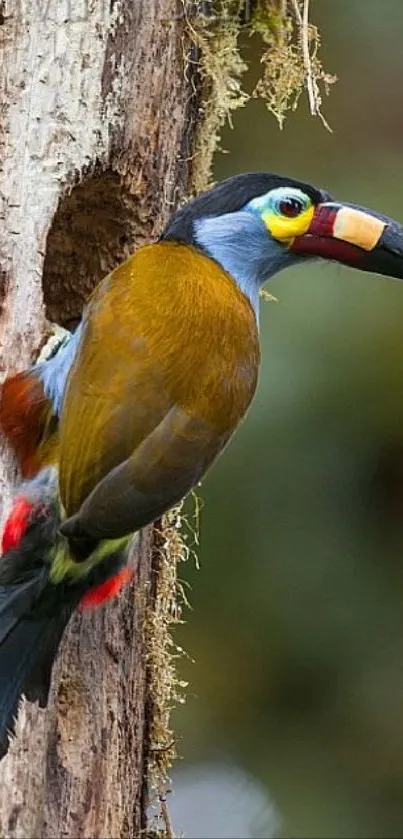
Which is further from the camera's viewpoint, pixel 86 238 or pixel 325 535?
pixel 325 535

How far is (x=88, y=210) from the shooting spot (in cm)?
311

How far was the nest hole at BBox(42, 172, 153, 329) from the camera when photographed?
121 inches

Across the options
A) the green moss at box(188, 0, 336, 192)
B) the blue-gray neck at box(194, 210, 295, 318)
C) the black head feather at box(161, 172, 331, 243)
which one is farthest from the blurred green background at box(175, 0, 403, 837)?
the black head feather at box(161, 172, 331, 243)

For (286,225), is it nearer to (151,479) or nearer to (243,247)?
(243,247)

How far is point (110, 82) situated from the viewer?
9.88 feet

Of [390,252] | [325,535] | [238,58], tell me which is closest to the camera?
[390,252]

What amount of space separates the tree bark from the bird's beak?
34 centimetres

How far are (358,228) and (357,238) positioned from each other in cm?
2

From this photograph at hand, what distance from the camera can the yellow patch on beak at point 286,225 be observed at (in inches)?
118

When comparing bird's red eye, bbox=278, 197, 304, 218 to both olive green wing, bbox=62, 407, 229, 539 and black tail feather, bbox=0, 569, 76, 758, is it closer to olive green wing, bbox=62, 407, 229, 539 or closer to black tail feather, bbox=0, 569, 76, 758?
olive green wing, bbox=62, 407, 229, 539

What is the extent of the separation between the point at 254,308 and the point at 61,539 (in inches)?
26.5

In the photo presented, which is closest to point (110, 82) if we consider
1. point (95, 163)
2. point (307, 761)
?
point (95, 163)

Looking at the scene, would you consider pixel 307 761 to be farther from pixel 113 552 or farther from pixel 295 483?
pixel 113 552

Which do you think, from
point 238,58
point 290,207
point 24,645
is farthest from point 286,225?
point 24,645
